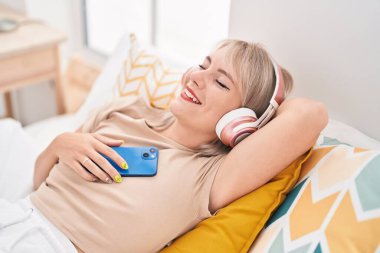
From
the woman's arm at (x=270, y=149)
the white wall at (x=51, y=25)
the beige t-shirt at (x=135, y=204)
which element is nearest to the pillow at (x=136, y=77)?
the beige t-shirt at (x=135, y=204)

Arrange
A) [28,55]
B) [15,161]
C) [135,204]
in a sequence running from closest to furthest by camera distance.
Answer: [135,204] → [15,161] → [28,55]

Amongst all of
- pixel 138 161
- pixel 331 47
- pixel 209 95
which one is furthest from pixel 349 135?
pixel 138 161

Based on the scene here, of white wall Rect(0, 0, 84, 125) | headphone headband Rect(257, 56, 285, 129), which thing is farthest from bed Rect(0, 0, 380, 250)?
white wall Rect(0, 0, 84, 125)

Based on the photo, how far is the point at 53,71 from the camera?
209 cm

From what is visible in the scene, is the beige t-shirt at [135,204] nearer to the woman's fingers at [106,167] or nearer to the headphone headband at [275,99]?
the woman's fingers at [106,167]

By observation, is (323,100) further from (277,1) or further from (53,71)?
(53,71)

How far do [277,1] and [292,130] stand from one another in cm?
43

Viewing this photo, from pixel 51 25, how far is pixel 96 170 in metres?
1.47

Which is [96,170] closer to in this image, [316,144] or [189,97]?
[189,97]

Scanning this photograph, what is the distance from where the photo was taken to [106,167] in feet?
3.55

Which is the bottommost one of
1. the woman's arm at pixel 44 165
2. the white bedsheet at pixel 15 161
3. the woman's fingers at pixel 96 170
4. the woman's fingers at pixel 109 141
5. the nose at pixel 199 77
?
the white bedsheet at pixel 15 161

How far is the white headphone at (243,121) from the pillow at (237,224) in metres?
0.13

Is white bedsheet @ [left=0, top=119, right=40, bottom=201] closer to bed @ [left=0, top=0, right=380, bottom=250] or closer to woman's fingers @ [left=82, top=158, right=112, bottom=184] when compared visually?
bed @ [left=0, top=0, right=380, bottom=250]

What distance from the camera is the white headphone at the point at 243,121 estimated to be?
3.43ft
